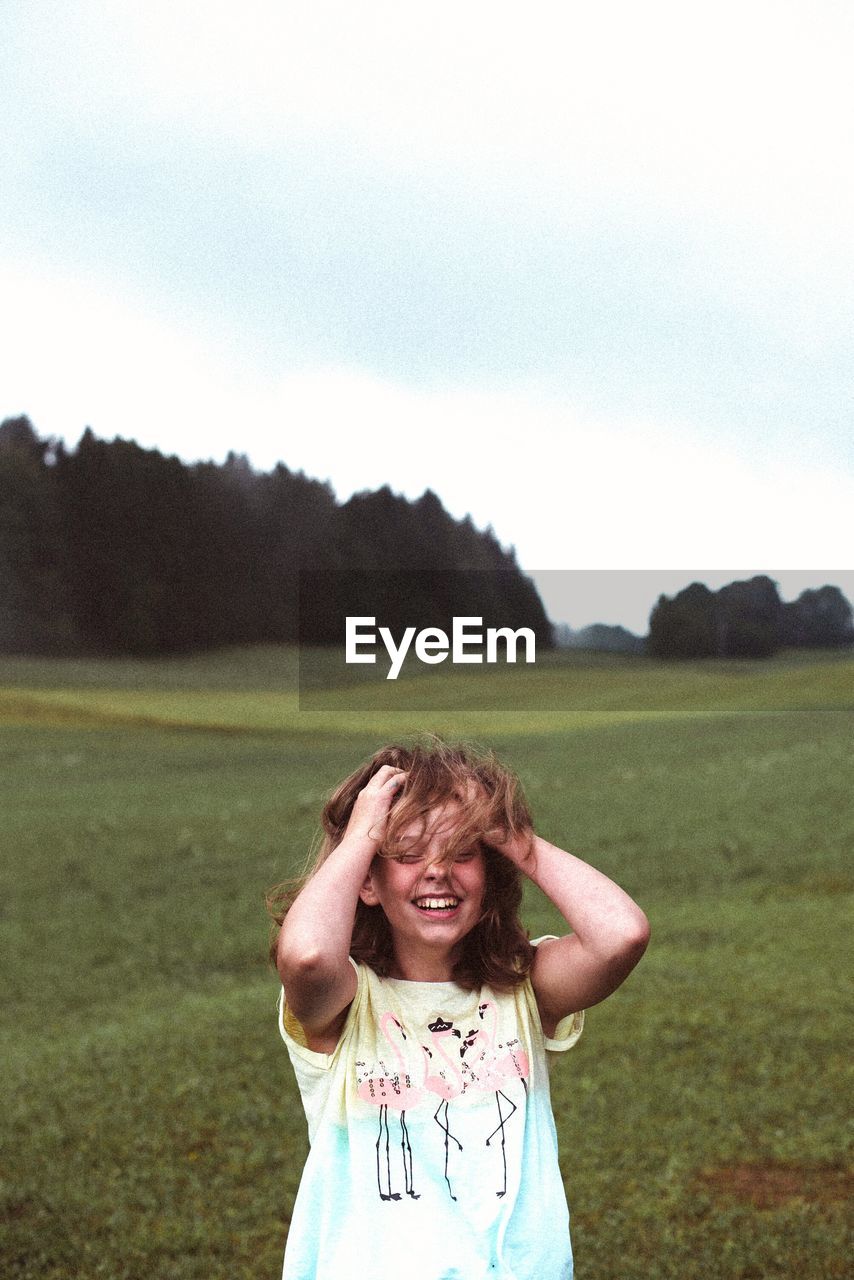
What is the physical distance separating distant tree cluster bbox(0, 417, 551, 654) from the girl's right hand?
9.68m

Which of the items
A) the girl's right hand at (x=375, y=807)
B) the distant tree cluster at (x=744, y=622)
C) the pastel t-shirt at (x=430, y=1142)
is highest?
the distant tree cluster at (x=744, y=622)

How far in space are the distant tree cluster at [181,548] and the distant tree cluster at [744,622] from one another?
1.86 m

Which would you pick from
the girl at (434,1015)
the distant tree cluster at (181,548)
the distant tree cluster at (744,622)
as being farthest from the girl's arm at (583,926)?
the distant tree cluster at (181,548)

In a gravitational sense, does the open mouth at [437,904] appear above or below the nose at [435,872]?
below

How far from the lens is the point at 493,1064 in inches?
80.3

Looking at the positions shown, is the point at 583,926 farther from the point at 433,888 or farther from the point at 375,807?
the point at 375,807

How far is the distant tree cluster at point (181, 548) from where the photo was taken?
12062mm

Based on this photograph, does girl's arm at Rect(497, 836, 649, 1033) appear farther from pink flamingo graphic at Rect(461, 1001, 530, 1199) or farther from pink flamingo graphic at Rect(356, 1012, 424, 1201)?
pink flamingo graphic at Rect(356, 1012, 424, 1201)

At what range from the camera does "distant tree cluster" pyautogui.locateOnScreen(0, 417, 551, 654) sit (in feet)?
39.6

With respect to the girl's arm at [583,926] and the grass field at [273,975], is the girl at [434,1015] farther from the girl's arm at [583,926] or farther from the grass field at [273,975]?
the grass field at [273,975]

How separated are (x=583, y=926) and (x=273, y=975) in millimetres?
7200

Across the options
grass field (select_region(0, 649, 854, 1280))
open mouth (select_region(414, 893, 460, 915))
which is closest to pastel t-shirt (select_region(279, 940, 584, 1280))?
open mouth (select_region(414, 893, 460, 915))

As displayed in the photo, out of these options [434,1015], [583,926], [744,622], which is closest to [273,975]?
[744,622]

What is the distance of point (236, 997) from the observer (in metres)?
8.30
